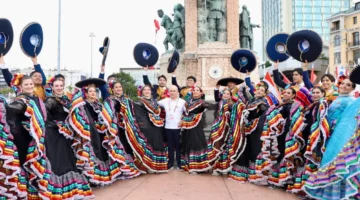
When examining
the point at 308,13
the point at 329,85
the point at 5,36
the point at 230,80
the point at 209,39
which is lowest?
the point at 329,85

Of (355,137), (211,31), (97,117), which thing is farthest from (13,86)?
(211,31)

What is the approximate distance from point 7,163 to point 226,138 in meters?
3.43

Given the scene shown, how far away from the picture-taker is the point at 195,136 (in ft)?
21.5

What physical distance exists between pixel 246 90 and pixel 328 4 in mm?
79794

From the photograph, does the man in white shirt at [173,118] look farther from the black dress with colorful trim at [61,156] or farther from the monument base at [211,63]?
the monument base at [211,63]

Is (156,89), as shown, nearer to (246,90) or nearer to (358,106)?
(246,90)

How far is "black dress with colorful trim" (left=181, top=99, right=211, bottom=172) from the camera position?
21.2ft

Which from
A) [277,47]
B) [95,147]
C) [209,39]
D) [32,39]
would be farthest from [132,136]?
[209,39]

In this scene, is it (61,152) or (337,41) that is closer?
(61,152)

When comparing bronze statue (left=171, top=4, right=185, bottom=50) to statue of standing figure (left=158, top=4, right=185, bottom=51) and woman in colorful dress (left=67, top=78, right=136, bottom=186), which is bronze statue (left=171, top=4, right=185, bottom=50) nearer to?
statue of standing figure (left=158, top=4, right=185, bottom=51)

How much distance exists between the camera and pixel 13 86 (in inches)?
199

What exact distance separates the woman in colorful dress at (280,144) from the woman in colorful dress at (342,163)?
577 millimetres

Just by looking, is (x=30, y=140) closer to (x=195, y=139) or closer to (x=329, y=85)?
(x=195, y=139)

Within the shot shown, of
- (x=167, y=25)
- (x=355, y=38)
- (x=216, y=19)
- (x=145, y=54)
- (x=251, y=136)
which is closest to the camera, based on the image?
(x=251, y=136)
